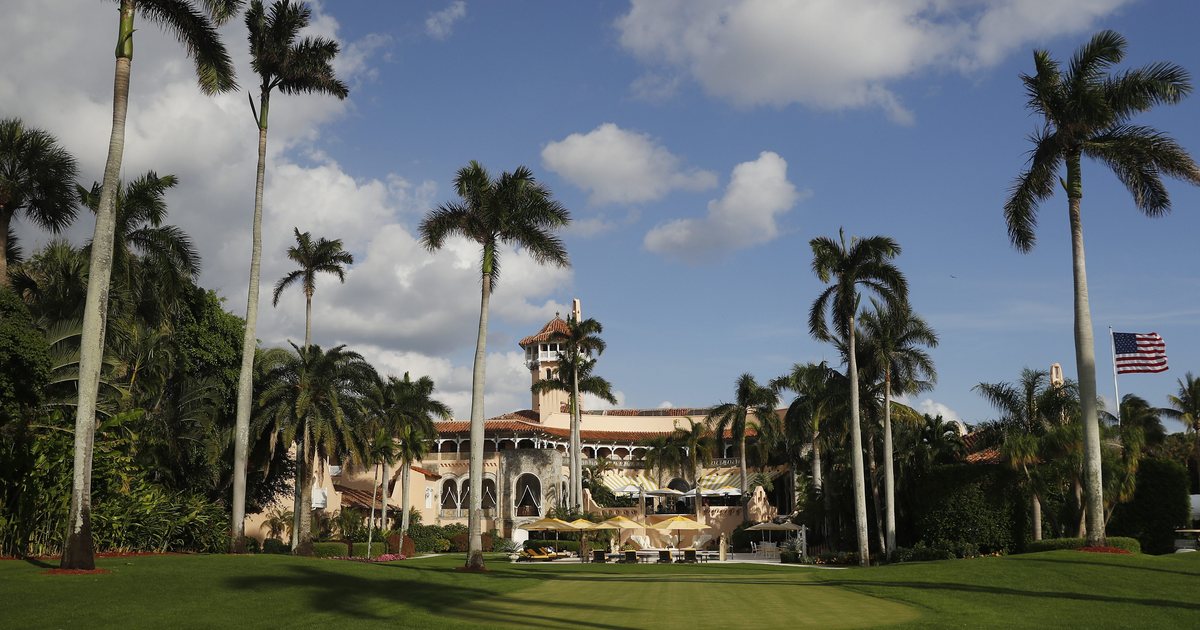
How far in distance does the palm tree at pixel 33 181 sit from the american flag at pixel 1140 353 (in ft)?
148

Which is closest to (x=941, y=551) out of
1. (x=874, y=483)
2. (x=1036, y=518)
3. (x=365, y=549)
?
(x=1036, y=518)

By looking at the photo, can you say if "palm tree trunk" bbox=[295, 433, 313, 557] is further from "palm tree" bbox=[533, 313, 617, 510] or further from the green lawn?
"palm tree" bbox=[533, 313, 617, 510]

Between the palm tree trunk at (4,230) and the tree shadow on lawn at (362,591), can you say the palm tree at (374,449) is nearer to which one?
the palm tree trunk at (4,230)

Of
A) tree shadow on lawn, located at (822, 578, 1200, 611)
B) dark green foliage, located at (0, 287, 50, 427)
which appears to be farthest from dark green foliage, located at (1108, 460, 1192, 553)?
dark green foliage, located at (0, 287, 50, 427)

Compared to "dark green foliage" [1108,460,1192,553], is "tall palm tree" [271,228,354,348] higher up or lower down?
higher up

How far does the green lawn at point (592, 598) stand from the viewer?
46.2 feet

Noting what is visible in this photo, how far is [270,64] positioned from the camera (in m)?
31.7

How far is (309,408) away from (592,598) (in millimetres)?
23816

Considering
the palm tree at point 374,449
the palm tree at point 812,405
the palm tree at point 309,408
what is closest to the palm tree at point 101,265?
the palm tree at point 309,408

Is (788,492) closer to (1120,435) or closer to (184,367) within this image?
(1120,435)

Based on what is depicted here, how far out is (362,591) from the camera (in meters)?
18.9

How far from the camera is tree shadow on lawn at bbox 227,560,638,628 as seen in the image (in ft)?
54.5

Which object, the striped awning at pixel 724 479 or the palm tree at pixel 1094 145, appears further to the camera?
the striped awning at pixel 724 479

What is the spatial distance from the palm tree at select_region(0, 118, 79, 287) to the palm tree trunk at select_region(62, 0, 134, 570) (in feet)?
28.8
